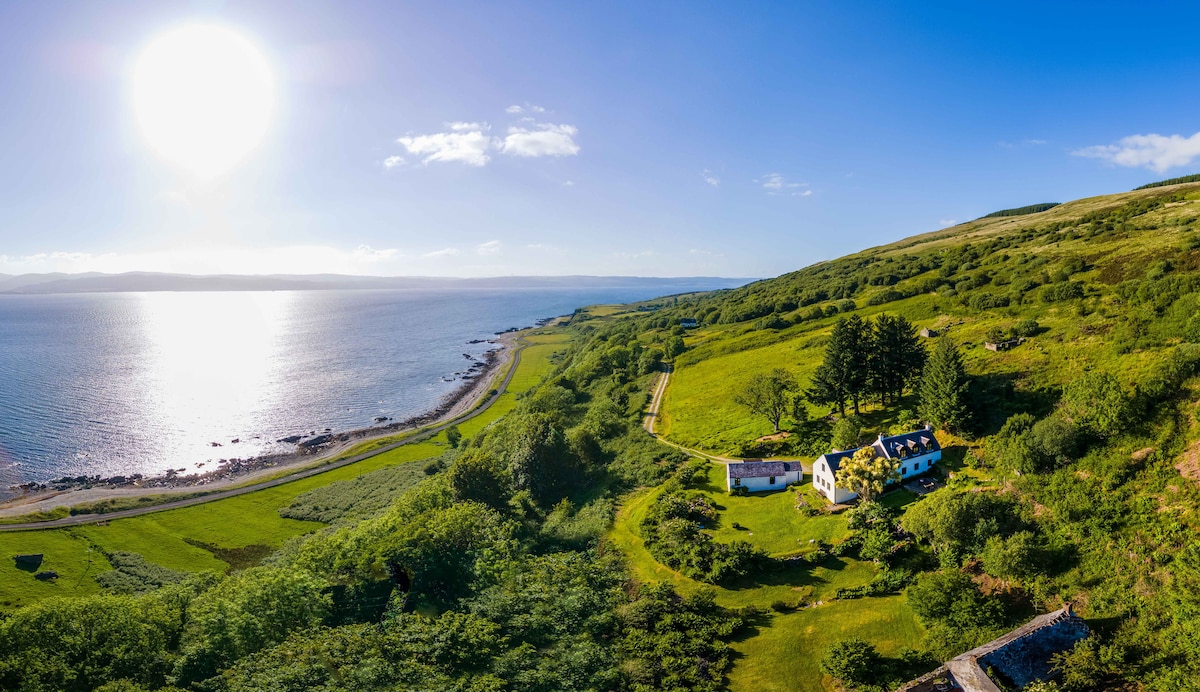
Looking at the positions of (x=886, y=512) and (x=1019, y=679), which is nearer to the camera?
(x=1019, y=679)

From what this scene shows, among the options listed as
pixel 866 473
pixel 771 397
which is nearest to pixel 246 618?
pixel 866 473

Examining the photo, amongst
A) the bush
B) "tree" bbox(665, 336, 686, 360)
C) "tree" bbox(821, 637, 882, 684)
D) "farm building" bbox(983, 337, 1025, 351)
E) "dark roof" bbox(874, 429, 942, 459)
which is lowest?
"tree" bbox(821, 637, 882, 684)

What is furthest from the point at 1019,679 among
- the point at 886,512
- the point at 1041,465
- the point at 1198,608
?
the point at 1041,465

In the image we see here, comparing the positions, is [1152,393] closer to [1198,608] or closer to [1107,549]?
[1107,549]

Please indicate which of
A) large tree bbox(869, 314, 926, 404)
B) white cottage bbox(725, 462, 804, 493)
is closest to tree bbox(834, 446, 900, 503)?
white cottage bbox(725, 462, 804, 493)

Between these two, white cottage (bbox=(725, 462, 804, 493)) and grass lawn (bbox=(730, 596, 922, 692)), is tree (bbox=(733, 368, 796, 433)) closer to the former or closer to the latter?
white cottage (bbox=(725, 462, 804, 493))

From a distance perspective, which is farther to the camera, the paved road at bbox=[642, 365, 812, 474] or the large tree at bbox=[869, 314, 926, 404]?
the large tree at bbox=[869, 314, 926, 404]

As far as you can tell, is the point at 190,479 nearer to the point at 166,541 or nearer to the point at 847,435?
the point at 166,541
